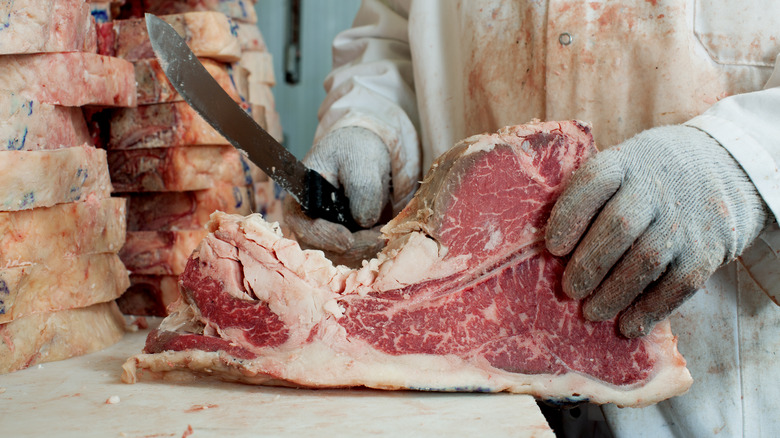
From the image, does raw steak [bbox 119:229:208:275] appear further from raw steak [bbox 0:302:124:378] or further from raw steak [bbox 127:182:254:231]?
raw steak [bbox 0:302:124:378]

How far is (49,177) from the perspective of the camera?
6.33ft

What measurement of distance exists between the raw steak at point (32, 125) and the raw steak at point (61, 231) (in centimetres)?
18

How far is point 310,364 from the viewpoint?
5.23 ft

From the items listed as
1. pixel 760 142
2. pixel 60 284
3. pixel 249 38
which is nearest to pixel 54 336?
pixel 60 284

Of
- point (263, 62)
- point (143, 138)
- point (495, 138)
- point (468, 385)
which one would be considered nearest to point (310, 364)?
point (468, 385)

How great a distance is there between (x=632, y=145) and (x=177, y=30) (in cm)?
187

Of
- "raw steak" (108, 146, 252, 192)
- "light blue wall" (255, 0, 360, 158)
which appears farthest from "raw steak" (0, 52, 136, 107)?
"light blue wall" (255, 0, 360, 158)

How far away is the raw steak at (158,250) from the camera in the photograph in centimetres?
274

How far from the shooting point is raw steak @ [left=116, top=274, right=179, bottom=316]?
2.79m

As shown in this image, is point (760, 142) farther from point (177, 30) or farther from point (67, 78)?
point (177, 30)

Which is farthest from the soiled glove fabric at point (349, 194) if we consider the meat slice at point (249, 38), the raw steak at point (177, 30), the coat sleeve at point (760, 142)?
the meat slice at point (249, 38)

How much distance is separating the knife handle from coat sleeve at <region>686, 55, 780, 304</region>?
1045 mm

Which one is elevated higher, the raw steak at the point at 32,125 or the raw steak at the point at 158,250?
the raw steak at the point at 32,125

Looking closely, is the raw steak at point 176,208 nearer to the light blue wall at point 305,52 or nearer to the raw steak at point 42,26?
the raw steak at point 42,26
